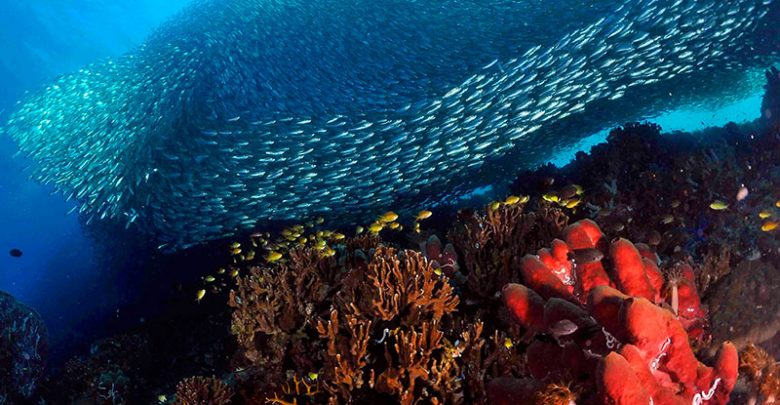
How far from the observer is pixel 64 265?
94.8 ft

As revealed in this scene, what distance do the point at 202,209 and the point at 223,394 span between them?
8593 millimetres

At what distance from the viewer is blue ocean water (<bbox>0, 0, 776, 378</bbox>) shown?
2750 cm

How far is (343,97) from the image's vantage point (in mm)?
12617

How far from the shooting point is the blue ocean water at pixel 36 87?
27500 mm

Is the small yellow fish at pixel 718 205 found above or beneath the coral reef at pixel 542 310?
beneath

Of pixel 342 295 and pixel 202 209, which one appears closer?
pixel 342 295

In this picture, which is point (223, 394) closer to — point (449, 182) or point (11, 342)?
point (11, 342)

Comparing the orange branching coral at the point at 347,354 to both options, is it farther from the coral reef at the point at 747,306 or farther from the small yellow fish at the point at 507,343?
the coral reef at the point at 747,306

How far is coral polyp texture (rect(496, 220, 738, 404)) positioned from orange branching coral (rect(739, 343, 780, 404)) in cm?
37

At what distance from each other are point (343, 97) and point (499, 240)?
827 cm

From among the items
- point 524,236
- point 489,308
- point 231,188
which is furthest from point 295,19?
point 489,308

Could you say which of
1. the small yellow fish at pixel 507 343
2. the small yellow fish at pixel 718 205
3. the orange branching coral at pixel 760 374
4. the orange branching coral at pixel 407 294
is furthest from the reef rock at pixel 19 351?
the small yellow fish at pixel 718 205

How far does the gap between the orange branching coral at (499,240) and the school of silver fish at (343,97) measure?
6.71 m

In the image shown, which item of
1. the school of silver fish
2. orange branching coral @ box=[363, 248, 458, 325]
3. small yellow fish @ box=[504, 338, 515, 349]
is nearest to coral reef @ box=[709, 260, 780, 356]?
small yellow fish @ box=[504, 338, 515, 349]
